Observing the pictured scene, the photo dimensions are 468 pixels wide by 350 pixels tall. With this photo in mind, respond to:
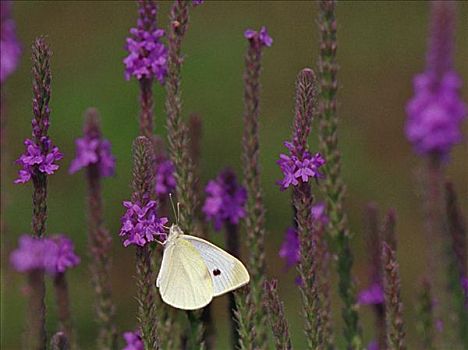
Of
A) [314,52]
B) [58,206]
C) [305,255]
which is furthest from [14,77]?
[305,255]

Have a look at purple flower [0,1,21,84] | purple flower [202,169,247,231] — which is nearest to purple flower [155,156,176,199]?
purple flower [202,169,247,231]

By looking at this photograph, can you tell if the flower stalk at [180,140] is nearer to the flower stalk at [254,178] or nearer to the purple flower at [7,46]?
the flower stalk at [254,178]

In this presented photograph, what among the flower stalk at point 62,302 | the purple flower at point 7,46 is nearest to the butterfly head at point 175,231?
the flower stalk at point 62,302

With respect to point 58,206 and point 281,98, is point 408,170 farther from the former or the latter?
point 58,206

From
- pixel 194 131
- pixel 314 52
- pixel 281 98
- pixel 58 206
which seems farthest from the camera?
pixel 314 52

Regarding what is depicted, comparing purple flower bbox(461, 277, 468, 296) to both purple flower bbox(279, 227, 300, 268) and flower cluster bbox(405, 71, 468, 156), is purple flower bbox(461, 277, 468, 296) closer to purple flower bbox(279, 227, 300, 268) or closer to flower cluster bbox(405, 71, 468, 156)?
purple flower bbox(279, 227, 300, 268)

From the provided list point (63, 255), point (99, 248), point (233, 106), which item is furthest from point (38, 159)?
point (233, 106)
